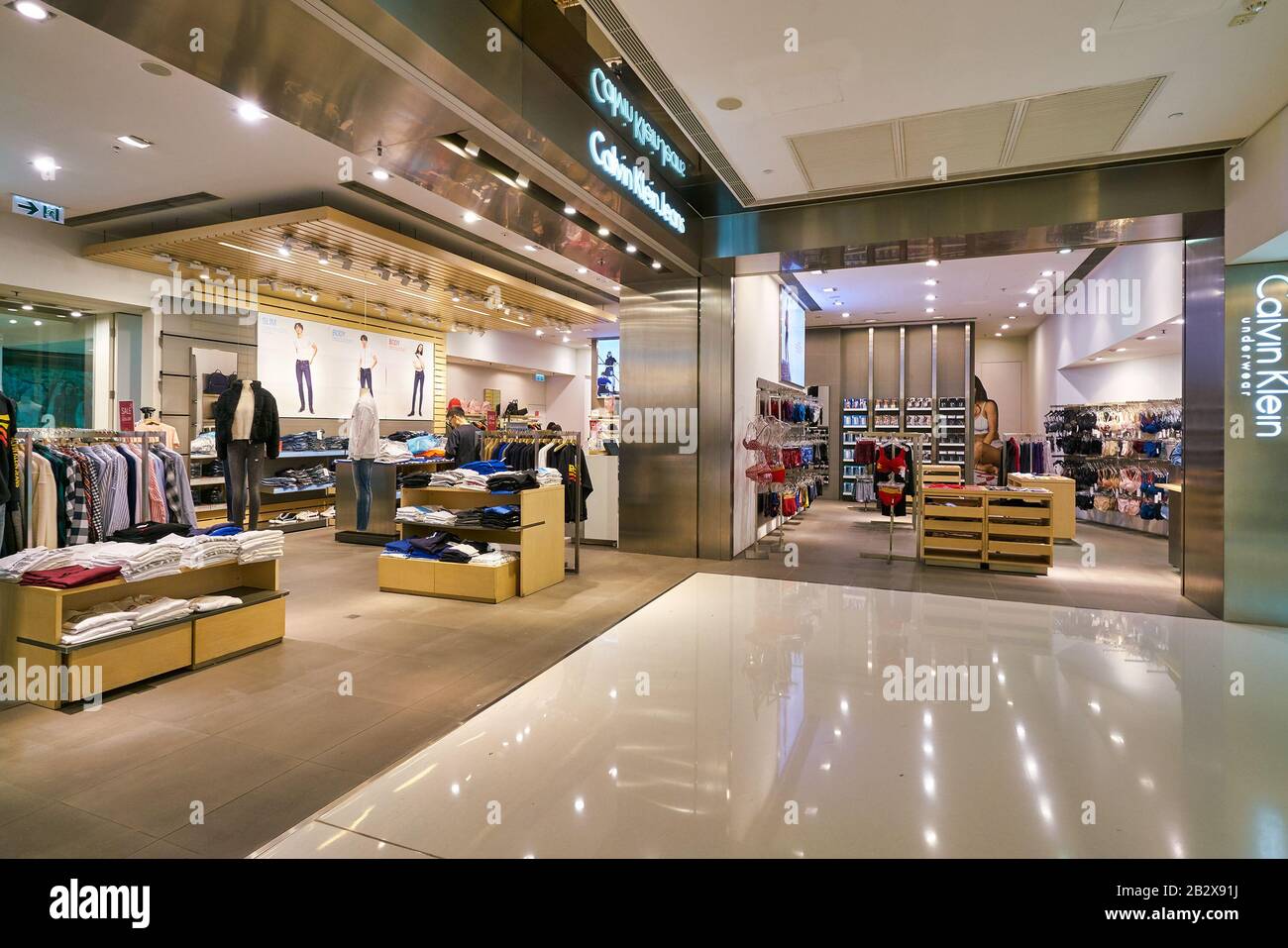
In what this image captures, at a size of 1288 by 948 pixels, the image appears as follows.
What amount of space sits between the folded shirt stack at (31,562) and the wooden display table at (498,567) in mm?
2371

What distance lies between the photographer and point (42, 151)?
5.85 meters

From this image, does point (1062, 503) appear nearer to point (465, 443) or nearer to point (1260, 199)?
point (1260, 199)

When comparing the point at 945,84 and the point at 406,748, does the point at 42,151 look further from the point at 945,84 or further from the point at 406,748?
the point at 945,84

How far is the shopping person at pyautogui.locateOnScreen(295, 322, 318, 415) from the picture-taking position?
Result: 10320 mm

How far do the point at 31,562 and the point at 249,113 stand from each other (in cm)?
372

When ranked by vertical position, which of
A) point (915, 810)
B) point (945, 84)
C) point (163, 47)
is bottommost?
point (915, 810)

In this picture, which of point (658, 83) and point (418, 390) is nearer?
point (658, 83)

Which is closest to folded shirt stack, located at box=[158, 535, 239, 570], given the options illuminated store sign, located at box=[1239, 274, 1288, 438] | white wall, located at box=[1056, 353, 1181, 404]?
illuminated store sign, located at box=[1239, 274, 1288, 438]

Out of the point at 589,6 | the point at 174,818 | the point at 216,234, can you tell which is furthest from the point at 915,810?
the point at 216,234

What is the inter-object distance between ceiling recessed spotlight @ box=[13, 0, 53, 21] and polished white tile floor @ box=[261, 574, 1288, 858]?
4.59m

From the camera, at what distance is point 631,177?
5.19 metres

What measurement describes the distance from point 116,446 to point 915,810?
5.50 meters

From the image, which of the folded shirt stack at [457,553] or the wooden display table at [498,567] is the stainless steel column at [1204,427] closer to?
the wooden display table at [498,567]

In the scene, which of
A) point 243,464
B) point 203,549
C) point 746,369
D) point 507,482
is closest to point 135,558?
point 203,549
